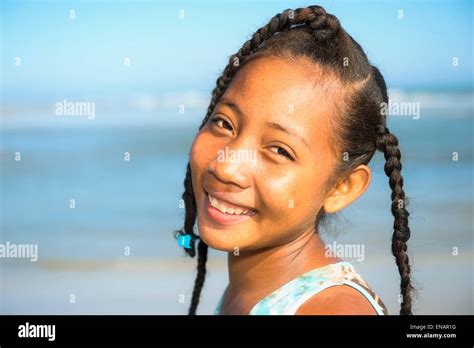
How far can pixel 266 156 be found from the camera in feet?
8.42

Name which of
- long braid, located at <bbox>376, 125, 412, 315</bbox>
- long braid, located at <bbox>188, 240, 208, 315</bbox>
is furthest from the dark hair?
long braid, located at <bbox>188, 240, 208, 315</bbox>

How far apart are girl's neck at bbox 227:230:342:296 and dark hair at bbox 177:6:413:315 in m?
0.09

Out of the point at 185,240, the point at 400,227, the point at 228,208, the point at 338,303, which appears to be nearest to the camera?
the point at 338,303

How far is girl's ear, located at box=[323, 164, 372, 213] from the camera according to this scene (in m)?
2.74

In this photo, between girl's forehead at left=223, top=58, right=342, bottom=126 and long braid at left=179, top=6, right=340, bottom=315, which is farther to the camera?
long braid at left=179, top=6, right=340, bottom=315

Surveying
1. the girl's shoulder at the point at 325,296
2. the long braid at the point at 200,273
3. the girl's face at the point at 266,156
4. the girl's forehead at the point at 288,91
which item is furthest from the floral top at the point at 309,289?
the long braid at the point at 200,273

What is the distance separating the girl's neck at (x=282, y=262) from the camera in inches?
109

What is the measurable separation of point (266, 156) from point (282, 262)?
413mm

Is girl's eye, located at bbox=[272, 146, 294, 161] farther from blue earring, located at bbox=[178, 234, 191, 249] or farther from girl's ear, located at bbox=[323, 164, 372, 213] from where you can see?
blue earring, located at bbox=[178, 234, 191, 249]

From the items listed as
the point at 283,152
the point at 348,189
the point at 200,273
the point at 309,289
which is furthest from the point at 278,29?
the point at 200,273

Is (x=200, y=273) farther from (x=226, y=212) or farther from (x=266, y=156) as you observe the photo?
(x=266, y=156)

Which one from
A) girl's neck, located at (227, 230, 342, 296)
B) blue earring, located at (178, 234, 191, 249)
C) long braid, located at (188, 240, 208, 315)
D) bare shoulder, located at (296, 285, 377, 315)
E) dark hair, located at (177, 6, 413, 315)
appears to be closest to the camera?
bare shoulder, located at (296, 285, 377, 315)
